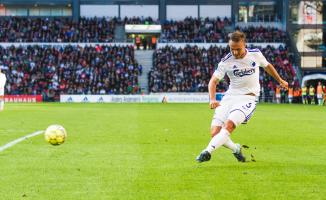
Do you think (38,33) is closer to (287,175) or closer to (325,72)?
(325,72)

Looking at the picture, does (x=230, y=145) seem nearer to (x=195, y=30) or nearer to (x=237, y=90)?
(x=237, y=90)

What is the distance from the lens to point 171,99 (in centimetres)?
6062

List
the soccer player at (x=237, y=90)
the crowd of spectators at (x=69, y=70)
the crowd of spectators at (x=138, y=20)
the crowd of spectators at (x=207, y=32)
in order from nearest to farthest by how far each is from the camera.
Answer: the soccer player at (x=237, y=90), the crowd of spectators at (x=69, y=70), the crowd of spectators at (x=207, y=32), the crowd of spectators at (x=138, y=20)

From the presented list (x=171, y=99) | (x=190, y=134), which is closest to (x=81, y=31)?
(x=171, y=99)

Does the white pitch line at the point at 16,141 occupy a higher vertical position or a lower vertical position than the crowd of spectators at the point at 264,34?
lower

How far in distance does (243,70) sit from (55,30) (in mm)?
62106

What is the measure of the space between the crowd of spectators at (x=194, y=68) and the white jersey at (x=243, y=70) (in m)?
49.9

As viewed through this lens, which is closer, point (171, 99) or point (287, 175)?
point (287, 175)

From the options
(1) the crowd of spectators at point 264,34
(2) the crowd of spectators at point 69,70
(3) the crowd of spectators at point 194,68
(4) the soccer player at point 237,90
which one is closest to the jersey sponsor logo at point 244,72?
(4) the soccer player at point 237,90

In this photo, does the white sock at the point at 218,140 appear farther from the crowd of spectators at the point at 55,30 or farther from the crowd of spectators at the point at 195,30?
the crowd of spectators at the point at 195,30

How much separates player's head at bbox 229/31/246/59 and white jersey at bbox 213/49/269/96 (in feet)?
0.90

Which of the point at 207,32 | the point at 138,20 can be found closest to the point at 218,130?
the point at 207,32

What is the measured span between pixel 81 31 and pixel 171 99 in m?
16.4

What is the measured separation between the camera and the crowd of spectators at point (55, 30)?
233 ft
